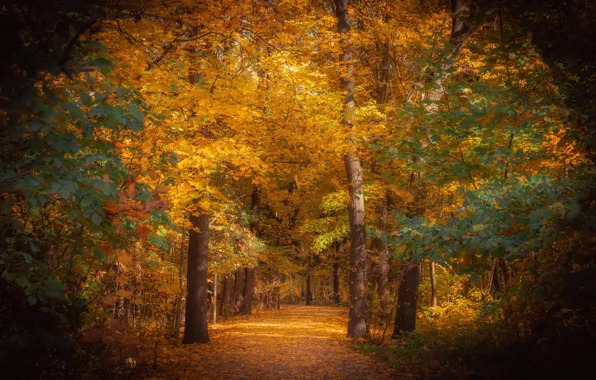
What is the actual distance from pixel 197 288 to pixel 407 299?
5686 mm

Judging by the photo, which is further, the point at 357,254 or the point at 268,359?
the point at 357,254

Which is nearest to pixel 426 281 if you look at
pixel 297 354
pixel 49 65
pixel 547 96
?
pixel 297 354

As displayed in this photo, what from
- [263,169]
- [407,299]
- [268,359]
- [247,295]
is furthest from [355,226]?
[247,295]

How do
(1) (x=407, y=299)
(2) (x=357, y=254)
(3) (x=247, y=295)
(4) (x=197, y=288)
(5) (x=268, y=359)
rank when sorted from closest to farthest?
(5) (x=268, y=359), (1) (x=407, y=299), (4) (x=197, y=288), (2) (x=357, y=254), (3) (x=247, y=295)

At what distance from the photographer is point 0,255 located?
3543 mm

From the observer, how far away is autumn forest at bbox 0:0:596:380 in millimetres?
3451

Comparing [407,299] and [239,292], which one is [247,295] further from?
[407,299]

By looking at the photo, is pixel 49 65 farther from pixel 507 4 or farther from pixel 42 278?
pixel 507 4

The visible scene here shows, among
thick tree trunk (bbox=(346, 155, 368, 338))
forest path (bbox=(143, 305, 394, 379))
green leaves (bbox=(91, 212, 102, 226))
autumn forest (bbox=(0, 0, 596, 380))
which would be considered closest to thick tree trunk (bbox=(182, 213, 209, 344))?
autumn forest (bbox=(0, 0, 596, 380))

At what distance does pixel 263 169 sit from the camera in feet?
32.0

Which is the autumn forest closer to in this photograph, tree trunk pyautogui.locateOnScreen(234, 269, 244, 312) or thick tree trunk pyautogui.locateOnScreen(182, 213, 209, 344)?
thick tree trunk pyautogui.locateOnScreen(182, 213, 209, 344)

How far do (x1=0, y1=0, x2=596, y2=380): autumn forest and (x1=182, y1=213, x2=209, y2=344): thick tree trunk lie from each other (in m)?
0.04

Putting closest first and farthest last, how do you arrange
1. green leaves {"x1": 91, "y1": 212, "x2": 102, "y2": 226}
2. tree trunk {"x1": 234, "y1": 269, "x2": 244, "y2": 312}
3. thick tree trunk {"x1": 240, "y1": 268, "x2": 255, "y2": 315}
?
green leaves {"x1": 91, "y1": 212, "x2": 102, "y2": 226}
thick tree trunk {"x1": 240, "y1": 268, "x2": 255, "y2": 315}
tree trunk {"x1": 234, "y1": 269, "x2": 244, "y2": 312}

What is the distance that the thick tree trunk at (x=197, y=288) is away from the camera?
1214 cm
